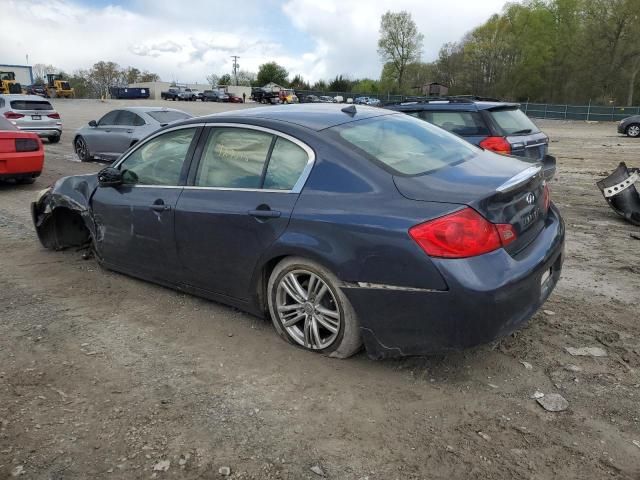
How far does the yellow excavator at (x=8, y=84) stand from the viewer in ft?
158

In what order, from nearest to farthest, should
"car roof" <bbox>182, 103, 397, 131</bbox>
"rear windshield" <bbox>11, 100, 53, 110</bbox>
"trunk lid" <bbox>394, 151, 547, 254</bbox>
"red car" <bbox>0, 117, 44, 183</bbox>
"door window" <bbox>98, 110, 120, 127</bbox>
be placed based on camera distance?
"trunk lid" <bbox>394, 151, 547, 254</bbox>
"car roof" <bbox>182, 103, 397, 131</bbox>
"red car" <bbox>0, 117, 44, 183</bbox>
"door window" <bbox>98, 110, 120, 127</bbox>
"rear windshield" <bbox>11, 100, 53, 110</bbox>

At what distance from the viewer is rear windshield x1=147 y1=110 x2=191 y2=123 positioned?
12102mm

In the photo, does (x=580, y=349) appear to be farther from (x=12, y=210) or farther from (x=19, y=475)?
(x=12, y=210)

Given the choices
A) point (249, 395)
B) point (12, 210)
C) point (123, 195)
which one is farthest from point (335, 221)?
point (12, 210)

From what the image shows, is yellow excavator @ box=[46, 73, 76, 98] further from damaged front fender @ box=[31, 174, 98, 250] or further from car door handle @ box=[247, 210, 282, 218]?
car door handle @ box=[247, 210, 282, 218]

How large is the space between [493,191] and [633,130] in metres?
25.9

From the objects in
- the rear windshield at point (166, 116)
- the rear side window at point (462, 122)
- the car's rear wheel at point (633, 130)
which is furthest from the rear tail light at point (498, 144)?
the car's rear wheel at point (633, 130)

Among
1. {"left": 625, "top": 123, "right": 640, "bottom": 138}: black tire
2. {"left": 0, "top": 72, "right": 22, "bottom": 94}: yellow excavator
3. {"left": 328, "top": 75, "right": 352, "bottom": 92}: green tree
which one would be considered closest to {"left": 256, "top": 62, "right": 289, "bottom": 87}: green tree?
{"left": 328, "top": 75, "right": 352, "bottom": 92}: green tree

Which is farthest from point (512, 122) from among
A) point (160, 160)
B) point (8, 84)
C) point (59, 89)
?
point (59, 89)

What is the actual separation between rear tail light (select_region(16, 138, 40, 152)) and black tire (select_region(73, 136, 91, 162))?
3.80 m

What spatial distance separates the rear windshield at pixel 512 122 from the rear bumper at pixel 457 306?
4.94 metres

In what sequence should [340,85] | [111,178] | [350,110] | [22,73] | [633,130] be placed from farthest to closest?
[340,85], [22,73], [633,130], [111,178], [350,110]

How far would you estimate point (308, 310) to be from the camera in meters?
3.43

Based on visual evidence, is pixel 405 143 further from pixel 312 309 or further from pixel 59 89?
pixel 59 89
